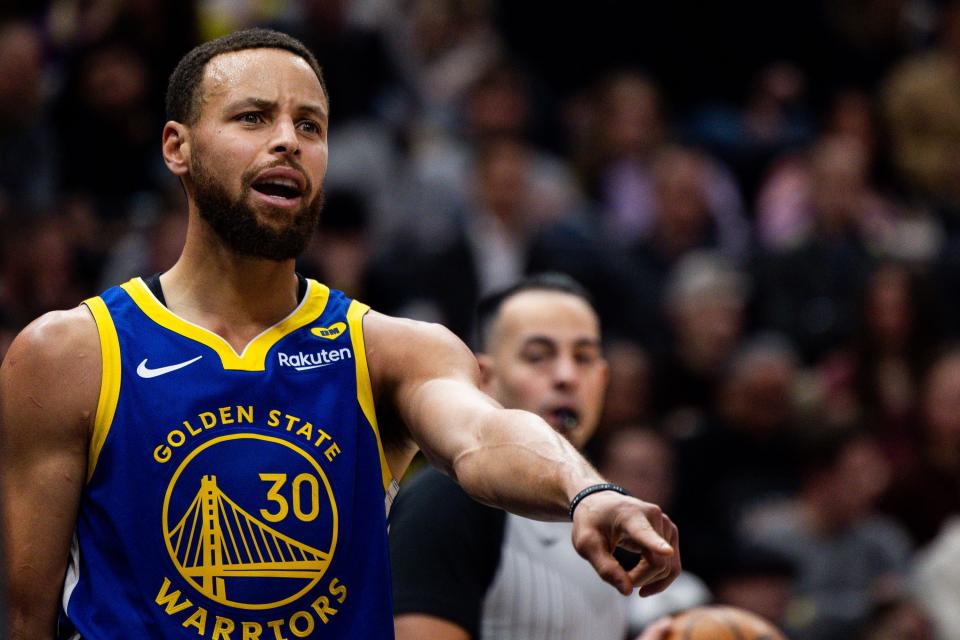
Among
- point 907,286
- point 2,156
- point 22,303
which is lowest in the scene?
point 22,303

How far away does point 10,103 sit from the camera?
30.8 feet

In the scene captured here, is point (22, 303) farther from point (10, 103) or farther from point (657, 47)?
point (657, 47)

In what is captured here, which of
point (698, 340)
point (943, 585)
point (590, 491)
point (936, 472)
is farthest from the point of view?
point (698, 340)

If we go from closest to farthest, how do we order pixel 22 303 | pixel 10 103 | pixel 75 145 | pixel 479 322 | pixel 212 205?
pixel 212 205
pixel 479 322
pixel 22 303
pixel 10 103
pixel 75 145

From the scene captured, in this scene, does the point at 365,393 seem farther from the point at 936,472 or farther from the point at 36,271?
the point at 936,472

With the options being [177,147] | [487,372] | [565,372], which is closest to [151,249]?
[487,372]

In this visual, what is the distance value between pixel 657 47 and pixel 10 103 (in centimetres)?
583

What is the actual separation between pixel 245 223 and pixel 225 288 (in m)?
0.19

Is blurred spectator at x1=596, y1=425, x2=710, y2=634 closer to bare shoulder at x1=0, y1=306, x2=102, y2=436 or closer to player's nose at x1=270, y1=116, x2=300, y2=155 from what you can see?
player's nose at x1=270, y1=116, x2=300, y2=155

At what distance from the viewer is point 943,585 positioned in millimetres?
8516

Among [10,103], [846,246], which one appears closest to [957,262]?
[846,246]

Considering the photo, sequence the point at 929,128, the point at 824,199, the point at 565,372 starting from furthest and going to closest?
the point at 929,128
the point at 824,199
the point at 565,372

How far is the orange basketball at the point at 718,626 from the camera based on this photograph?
5285mm

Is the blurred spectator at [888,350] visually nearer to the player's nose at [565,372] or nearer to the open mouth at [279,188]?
the player's nose at [565,372]
